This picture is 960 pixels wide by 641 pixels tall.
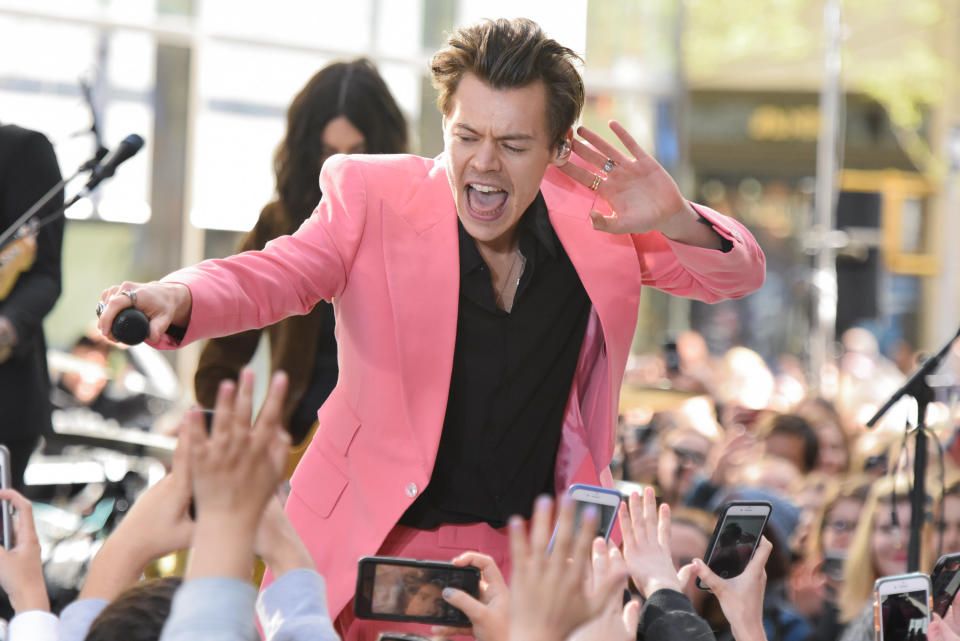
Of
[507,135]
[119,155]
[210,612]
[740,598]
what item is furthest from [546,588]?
[119,155]

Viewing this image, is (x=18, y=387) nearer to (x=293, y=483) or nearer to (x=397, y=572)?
(x=293, y=483)

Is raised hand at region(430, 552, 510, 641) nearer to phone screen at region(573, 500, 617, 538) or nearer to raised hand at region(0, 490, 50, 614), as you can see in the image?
phone screen at region(573, 500, 617, 538)

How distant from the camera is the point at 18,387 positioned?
3.18 m

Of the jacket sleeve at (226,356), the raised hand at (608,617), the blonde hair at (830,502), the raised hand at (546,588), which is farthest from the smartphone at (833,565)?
the raised hand at (546,588)

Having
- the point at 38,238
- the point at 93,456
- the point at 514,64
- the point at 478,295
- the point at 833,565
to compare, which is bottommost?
the point at 833,565

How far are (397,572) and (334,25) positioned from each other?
871 cm

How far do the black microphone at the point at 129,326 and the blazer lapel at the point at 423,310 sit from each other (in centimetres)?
49

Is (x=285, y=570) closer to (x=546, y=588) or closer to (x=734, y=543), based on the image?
(x=546, y=588)

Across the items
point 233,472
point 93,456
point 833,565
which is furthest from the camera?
point 93,456

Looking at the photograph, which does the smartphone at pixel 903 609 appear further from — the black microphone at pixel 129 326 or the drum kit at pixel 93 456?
the drum kit at pixel 93 456

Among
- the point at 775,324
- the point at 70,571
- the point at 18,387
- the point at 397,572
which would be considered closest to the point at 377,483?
the point at 397,572

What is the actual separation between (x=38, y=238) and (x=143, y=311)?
4.50ft

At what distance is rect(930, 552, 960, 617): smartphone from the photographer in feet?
7.04

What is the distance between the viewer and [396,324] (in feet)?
7.36
